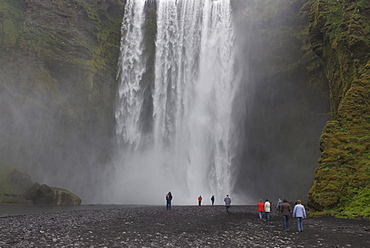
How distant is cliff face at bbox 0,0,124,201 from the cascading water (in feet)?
10.8

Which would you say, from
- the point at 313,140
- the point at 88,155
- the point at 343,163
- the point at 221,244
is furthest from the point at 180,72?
the point at 221,244

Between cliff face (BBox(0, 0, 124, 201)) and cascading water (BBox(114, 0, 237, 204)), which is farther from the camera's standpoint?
cascading water (BBox(114, 0, 237, 204))

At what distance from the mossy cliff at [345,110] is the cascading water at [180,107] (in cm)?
1538

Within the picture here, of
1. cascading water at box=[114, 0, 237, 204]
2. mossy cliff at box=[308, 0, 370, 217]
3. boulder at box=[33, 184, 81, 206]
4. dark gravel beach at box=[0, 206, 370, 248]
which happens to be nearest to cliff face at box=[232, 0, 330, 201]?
cascading water at box=[114, 0, 237, 204]

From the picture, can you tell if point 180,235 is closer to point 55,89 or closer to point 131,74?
point 55,89

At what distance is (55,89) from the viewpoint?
43.5m

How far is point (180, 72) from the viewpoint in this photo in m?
48.1

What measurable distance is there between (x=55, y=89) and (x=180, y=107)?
662 inches

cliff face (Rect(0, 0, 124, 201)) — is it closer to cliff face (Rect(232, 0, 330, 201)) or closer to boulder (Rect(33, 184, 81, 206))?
boulder (Rect(33, 184, 81, 206))

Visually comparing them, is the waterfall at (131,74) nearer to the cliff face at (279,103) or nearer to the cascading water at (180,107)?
the cascading water at (180,107)


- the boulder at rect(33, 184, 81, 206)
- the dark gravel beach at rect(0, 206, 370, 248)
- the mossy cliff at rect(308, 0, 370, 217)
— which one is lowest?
the dark gravel beach at rect(0, 206, 370, 248)

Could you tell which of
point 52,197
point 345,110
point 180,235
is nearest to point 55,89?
point 52,197

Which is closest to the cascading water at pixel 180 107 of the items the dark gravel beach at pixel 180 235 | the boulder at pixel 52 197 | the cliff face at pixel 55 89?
the cliff face at pixel 55 89

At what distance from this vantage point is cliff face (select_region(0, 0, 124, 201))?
40.6 metres
